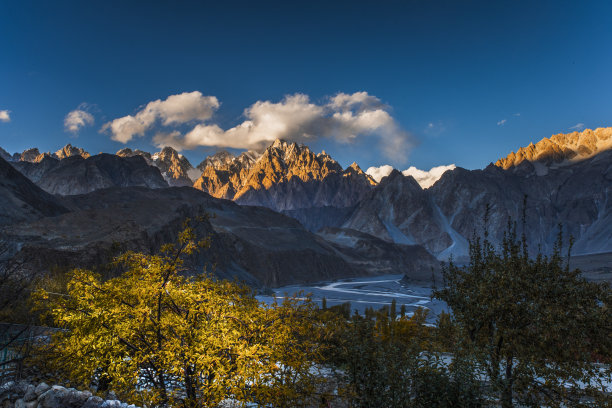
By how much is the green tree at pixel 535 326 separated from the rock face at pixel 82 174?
188057 mm

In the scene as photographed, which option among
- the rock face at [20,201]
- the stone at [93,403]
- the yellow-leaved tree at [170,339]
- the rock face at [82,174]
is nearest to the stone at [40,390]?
the yellow-leaved tree at [170,339]

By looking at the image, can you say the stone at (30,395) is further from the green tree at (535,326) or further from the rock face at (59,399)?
the green tree at (535,326)

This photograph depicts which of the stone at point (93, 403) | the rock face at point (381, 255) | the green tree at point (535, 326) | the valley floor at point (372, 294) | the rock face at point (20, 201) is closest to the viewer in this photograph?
the stone at point (93, 403)

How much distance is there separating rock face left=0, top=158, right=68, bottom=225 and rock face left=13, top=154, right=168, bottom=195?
8844 cm

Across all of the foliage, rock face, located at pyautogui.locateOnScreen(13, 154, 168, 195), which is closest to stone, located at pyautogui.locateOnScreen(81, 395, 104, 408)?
the foliage

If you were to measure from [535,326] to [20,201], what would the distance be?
3436 inches

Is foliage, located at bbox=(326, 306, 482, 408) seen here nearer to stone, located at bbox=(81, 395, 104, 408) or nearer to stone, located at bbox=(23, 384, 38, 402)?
stone, located at bbox=(81, 395, 104, 408)

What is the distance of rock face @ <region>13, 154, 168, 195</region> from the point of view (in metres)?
169

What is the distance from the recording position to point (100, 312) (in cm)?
721

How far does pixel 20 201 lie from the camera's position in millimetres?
71125

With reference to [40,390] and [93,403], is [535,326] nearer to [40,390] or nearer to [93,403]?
[93,403]

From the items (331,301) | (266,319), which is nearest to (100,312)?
(266,319)

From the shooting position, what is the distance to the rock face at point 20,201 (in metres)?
65.0

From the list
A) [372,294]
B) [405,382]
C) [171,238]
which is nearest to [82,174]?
[171,238]
